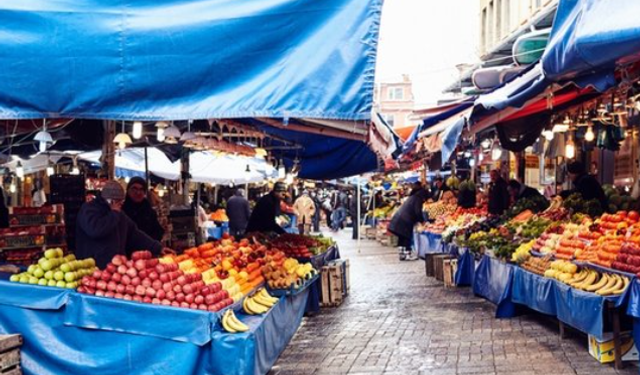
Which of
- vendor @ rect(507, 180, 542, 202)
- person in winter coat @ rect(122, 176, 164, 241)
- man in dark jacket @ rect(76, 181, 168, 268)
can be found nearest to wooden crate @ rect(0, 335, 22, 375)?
man in dark jacket @ rect(76, 181, 168, 268)

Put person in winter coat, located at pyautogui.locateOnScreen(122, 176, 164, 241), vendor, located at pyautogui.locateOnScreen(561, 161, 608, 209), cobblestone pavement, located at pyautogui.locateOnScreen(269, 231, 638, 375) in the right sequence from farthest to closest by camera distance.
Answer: vendor, located at pyautogui.locateOnScreen(561, 161, 608, 209) < person in winter coat, located at pyautogui.locateOnScreen(122, 176, 164, 241) < cobblestone pavement, located at pyautogui.locateOnScreen(269, 231, 638, 375)


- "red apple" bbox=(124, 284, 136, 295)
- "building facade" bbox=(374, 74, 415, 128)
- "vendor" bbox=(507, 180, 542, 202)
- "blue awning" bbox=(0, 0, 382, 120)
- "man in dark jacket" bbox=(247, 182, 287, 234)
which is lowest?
"red apple" bbox=(124, 284, 136, 295)

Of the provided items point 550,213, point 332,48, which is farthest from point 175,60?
point 550,213

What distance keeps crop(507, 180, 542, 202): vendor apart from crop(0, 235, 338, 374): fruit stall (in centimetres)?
957

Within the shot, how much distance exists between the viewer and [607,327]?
7.75m

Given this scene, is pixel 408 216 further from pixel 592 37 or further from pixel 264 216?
pixel 592 37

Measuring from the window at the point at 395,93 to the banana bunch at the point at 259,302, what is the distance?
7583cm

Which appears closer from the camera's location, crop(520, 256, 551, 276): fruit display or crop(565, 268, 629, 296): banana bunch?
crop(565, 268, 629, 296): banana bunch

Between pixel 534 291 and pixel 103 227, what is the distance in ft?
18.7

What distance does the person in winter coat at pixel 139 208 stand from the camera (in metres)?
10.1

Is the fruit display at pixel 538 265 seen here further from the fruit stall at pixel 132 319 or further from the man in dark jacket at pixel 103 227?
the man in dark jacket at pixel 103 227

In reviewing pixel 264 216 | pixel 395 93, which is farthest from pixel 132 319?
pixel 395 93

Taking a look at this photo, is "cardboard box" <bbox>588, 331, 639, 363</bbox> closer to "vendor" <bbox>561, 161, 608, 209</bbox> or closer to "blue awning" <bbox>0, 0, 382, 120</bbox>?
"blue awning" <bbox>0, 0, 382, 120</bbox>

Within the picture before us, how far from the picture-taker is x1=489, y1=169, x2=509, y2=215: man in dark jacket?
16859 mm
